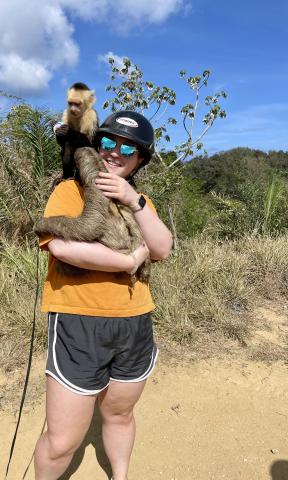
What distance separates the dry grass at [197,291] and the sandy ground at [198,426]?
35cm

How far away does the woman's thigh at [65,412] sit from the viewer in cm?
195

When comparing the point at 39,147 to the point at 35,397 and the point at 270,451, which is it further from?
the point at 270,451

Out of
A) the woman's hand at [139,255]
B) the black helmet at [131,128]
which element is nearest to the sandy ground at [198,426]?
the woman's hand at [139,255]

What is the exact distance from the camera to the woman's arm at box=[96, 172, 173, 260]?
6.42 ft

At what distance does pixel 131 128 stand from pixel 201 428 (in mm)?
2399

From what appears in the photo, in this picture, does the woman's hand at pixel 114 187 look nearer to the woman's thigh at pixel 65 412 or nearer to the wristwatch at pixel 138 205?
the wristwatch at pixel 138 205

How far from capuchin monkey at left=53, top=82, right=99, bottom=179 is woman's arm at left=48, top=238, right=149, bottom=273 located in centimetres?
111

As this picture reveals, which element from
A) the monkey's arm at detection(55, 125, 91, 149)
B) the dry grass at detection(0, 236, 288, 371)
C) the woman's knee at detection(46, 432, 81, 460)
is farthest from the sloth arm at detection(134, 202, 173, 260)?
the dry grass at detection(0, 236, 288, 371)

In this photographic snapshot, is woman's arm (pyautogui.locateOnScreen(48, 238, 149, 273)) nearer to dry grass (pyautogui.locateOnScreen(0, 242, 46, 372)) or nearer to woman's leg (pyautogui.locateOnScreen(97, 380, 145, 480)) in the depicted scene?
woman's leg (pyautogui.locateOnScreen(97, 380, 145, 480))

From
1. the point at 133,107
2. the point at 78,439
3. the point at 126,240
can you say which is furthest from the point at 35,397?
the point at 133,107

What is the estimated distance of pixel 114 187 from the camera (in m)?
1.95

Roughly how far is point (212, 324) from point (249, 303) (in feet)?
2.39

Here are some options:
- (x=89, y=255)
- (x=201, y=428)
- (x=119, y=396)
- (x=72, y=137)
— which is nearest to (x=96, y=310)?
(x=89, y=255)

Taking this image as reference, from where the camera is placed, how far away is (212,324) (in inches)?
177
